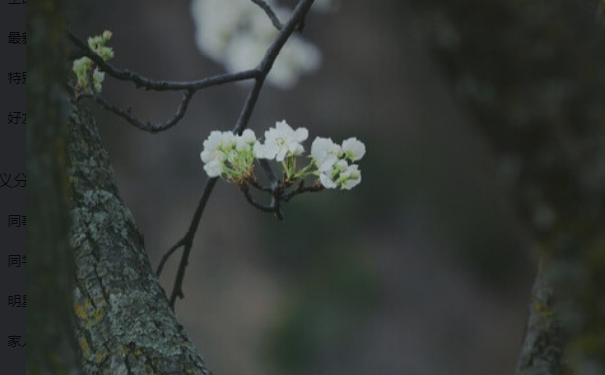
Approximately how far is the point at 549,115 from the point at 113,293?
568 mm

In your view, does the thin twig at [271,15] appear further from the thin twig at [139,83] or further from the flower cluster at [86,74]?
the flower cluster at [86,74]

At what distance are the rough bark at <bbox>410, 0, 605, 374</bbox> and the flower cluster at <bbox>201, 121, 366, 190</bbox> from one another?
0.51 meters

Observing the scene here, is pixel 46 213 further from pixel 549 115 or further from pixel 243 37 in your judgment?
pixel 243 37

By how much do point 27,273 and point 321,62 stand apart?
7.25 m

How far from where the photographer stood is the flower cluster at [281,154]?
114 centimetres

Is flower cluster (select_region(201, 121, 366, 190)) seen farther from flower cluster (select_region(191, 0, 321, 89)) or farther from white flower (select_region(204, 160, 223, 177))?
flower cluster (select_region(191, 0, 321, 89))

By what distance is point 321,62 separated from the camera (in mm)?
7898

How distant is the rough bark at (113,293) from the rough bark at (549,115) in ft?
1.62

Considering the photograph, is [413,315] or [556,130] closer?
[556,130]

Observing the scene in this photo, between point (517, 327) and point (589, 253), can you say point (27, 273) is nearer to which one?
point (589, 253)

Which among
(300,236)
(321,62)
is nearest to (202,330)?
(300,236)

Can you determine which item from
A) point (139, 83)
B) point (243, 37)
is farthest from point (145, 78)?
point (243, 37)

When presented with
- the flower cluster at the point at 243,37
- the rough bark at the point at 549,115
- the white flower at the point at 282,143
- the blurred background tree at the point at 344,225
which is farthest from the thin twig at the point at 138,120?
the blurred background tree at the point at 344,225

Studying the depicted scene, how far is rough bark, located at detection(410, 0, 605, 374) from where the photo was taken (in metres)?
0.60
